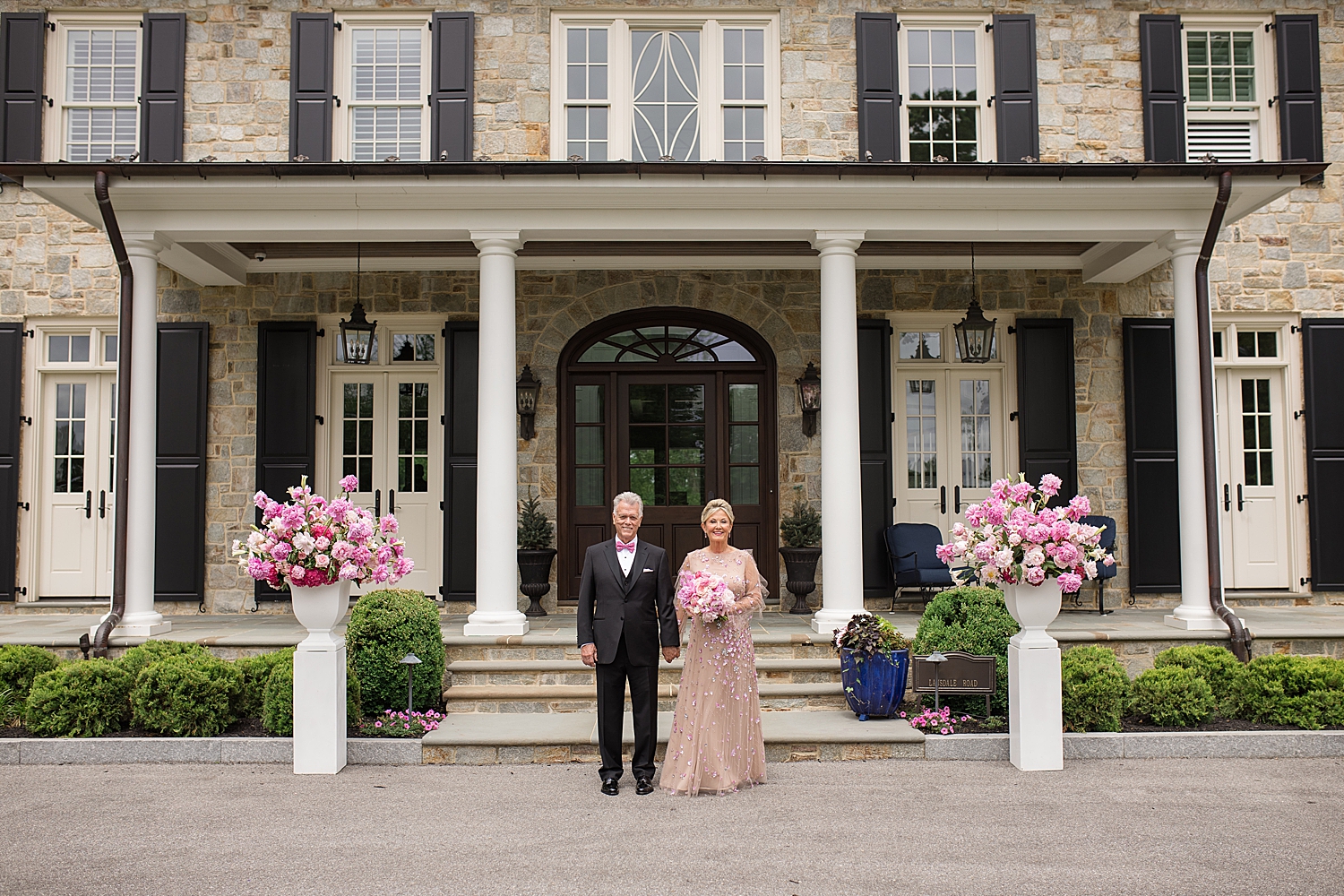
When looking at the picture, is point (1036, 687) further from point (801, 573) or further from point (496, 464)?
point (496, 464)

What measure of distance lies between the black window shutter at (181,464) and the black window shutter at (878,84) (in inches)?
265

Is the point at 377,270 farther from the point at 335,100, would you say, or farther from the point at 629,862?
the point at 629,862

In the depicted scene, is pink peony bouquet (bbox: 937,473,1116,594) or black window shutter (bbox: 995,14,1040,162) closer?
pink peony bouquet (bbox: 937,473,1116,594)

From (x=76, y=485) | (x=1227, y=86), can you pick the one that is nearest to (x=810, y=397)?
(x=1227, y=86)

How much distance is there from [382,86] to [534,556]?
499 cm

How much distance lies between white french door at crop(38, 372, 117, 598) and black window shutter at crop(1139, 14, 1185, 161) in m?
10.5

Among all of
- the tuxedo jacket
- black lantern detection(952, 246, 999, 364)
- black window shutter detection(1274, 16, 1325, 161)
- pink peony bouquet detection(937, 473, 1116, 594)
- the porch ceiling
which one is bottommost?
the tuxedo jacket

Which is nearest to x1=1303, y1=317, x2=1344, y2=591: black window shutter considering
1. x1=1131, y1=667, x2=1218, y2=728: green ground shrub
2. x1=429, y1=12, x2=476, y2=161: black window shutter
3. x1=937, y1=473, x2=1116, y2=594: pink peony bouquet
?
x1=1131, y1=667, x2=1218, y2=728: green ground shrub

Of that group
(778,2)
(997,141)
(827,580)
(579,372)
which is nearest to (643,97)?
(778,2)

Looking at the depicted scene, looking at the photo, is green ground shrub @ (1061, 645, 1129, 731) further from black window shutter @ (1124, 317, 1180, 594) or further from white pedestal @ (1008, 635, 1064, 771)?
black window shutter @ (1124, 317, 1180, 594)

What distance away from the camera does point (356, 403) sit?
9.29 metres

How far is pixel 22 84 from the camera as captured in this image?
916 cm

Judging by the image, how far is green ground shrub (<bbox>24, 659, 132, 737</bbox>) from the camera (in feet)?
18.8

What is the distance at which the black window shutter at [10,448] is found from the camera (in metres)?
8.88
